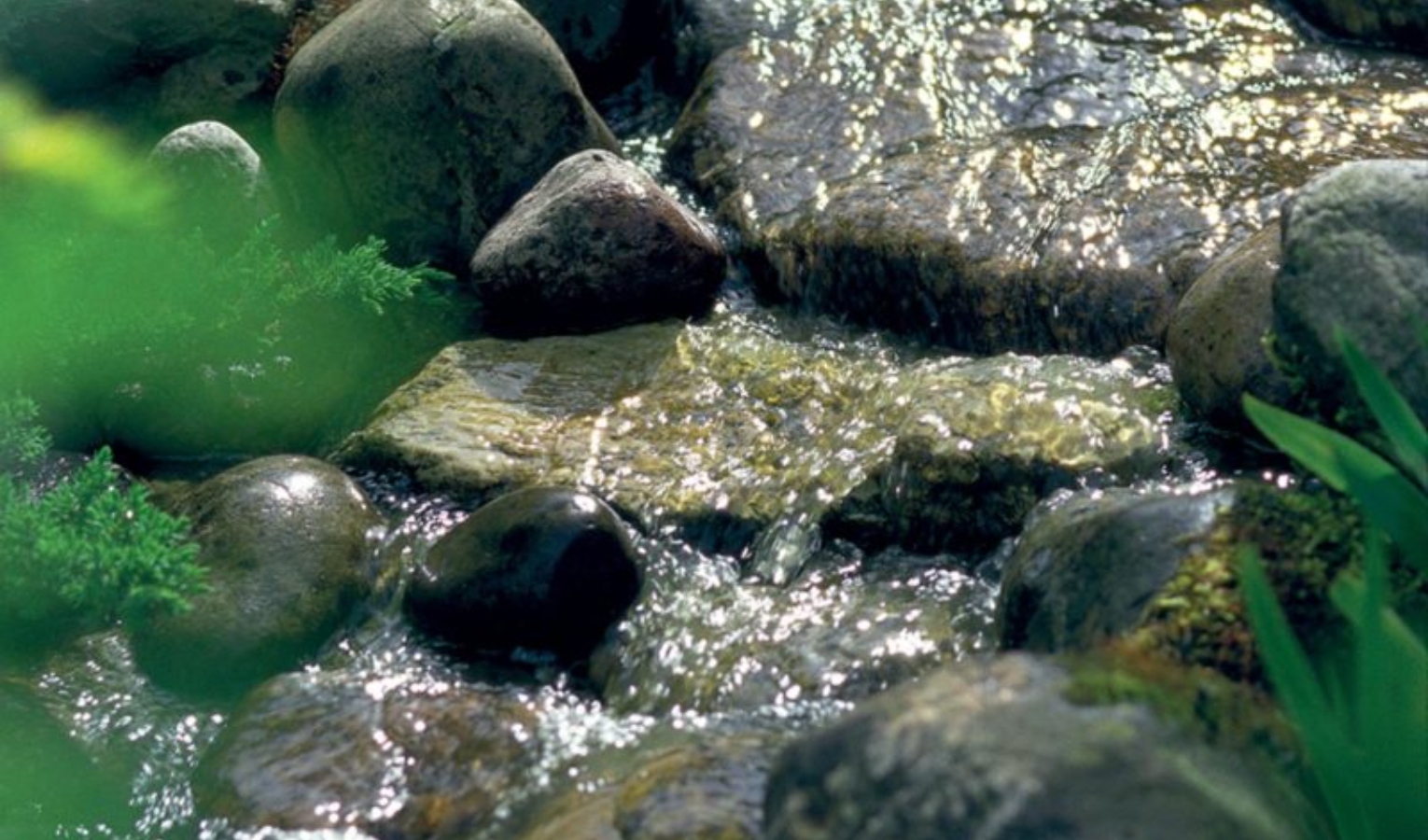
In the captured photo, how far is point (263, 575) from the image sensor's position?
5.68 m

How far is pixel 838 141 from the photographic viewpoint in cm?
791

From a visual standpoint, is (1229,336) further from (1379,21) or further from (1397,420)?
(1379,21)

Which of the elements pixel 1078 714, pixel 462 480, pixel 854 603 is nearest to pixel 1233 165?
pixel 854 603

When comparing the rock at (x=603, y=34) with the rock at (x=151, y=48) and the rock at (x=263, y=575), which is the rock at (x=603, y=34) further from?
the rock at (x=263, y=575)

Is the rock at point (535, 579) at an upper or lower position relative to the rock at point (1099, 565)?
lower

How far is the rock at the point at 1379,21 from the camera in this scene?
8.13 m

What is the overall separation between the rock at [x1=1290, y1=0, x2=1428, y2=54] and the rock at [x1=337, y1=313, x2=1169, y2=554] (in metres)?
2.99

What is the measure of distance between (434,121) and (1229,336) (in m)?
3.96

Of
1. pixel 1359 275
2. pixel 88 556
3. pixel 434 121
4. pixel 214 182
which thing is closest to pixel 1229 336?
pixel 1359 275

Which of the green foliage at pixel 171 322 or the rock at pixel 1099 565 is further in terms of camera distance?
the green foliage at pixel 171 322

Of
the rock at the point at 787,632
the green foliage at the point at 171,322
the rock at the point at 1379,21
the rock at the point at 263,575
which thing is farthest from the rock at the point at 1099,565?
the rock at the point at 1379,21

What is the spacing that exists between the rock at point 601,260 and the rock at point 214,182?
110cm

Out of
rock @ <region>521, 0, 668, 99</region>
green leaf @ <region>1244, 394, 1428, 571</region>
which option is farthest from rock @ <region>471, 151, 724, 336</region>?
green leaf @ <region>1244, 394, 1428, 571</region>

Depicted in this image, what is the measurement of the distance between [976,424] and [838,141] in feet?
8.18
